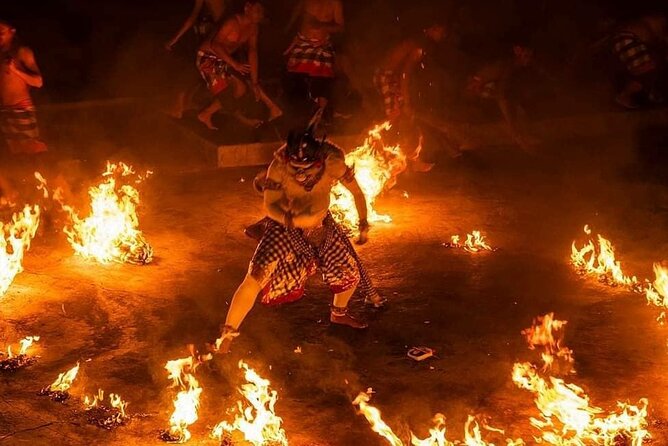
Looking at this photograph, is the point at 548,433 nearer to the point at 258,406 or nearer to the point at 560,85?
the point at 258,406

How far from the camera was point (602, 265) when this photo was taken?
8.65 m

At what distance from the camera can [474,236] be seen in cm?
946

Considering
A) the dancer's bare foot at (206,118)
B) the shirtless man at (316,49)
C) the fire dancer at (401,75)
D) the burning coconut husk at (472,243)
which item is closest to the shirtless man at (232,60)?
the dancer's bare foot at (206,118)

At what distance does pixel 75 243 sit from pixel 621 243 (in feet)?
17.6

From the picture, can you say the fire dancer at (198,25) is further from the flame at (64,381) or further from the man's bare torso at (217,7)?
the flame at (64,381)

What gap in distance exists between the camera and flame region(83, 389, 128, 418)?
6.27 metres

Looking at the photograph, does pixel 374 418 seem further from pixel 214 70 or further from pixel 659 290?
pixel 214 70

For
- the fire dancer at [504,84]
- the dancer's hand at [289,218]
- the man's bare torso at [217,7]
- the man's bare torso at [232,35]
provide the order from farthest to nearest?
the man's bare torso at [217,7] → the fire dancer at [504,84] → the man's bare torso at [232,35] → the dancer's hand at [289,218]

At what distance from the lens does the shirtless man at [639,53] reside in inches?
551

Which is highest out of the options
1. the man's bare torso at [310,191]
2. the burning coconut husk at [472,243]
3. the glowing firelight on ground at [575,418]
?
the man's bare torso at [310,191]

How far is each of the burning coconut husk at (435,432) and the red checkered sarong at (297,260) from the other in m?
1.03

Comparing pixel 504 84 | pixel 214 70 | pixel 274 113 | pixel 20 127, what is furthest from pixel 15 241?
pixel 504 84

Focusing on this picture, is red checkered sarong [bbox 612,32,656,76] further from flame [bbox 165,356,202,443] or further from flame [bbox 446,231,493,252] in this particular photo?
flame [bbox 165,356,202,443]

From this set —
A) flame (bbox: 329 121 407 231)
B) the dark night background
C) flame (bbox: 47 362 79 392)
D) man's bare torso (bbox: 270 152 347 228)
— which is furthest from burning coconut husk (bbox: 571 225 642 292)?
the dark night background
